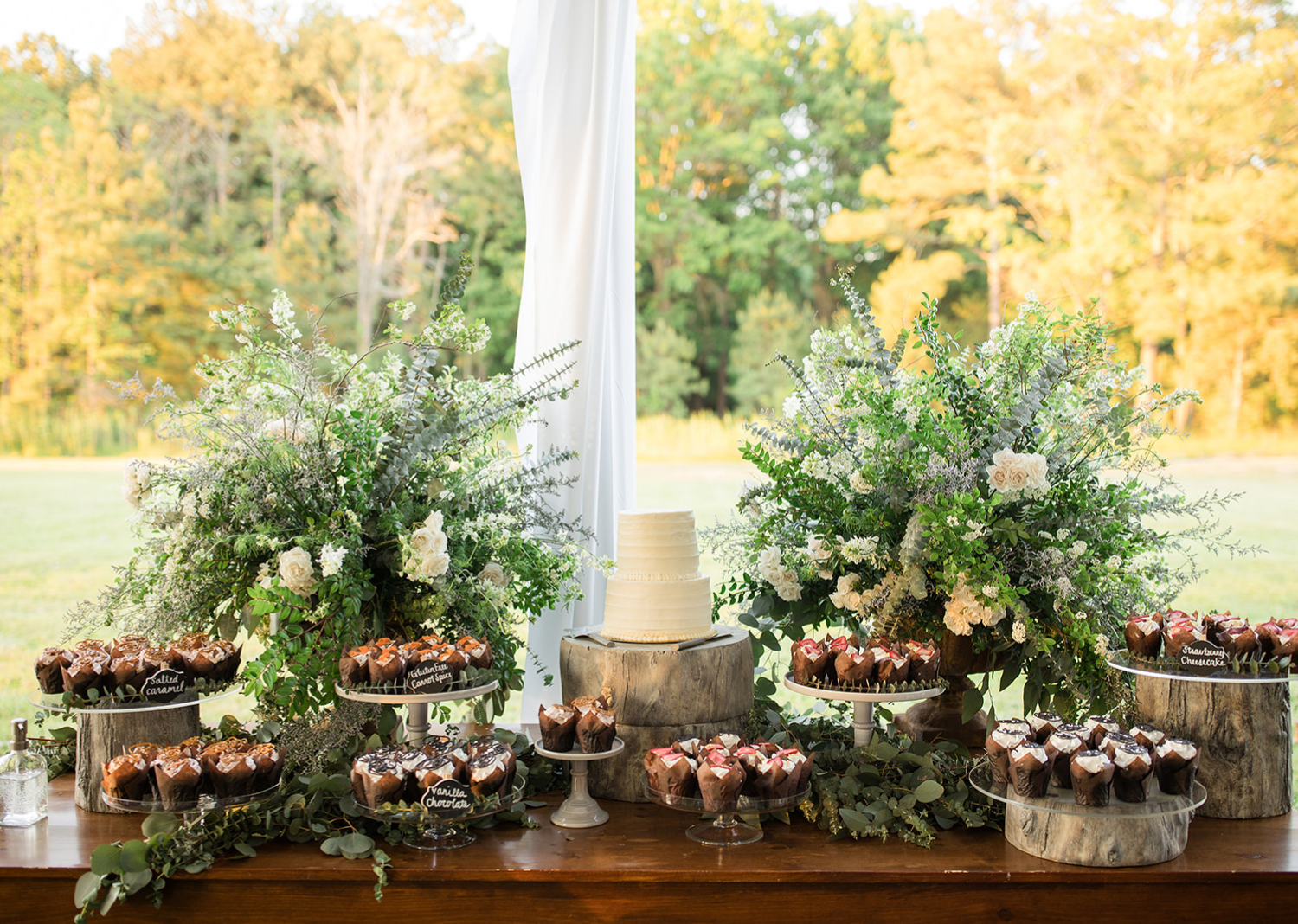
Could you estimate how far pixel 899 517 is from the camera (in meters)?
1.87

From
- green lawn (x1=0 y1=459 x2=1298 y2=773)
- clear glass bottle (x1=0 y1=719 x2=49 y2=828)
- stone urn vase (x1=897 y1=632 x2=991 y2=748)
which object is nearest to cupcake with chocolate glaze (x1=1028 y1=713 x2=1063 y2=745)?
stone urn vase (x1=897 y1=632 x2=991 y2=748)

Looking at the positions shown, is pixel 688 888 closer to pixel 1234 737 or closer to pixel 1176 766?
pixel 1176 766

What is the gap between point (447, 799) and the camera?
4.89 feet

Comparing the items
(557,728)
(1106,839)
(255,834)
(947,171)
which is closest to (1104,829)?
(1106,839)

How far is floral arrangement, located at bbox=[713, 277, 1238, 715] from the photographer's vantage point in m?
1.75

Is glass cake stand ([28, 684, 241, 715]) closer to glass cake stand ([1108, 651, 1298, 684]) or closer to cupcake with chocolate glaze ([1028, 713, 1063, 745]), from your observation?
cupcake with chocolate glaze ([1028, 713, 1063, 745])

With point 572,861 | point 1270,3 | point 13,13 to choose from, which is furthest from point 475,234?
point 572,861

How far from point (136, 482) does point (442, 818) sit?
0.89m

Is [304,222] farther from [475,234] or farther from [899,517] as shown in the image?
[899,517]

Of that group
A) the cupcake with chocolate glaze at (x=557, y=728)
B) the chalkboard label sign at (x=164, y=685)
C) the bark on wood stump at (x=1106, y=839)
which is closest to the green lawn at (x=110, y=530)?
the bark on wood stump at (x=1106, y=839)

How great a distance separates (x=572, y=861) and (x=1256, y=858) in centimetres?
101

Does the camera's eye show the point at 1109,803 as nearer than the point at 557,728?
Yes

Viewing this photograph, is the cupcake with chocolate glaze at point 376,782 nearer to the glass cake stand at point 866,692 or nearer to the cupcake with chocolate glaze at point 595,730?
the cupcake with chocolate glaze at point 595,730

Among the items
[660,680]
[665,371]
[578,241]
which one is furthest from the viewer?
[665,371]
